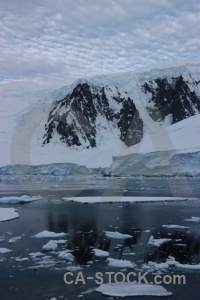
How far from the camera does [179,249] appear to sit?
807 centimetres

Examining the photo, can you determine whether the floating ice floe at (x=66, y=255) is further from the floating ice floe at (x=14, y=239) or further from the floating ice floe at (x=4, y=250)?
the floating ice floe at (x=14, y=239)

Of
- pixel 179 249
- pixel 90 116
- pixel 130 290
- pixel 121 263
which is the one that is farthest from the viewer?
pixel 90 116

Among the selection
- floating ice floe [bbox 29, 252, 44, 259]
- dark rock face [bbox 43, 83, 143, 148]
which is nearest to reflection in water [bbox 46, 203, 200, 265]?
floating ice floe [bbox 29, 252, 44, 259]

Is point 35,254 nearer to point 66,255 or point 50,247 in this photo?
point 50,247

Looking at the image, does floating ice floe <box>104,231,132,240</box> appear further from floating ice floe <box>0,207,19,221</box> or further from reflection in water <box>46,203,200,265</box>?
floating ice floe <box>0,207,19,221</box>

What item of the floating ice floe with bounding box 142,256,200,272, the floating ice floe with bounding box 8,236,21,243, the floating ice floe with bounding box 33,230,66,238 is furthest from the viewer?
the floating ice floe with bounding box 33,230,66,238

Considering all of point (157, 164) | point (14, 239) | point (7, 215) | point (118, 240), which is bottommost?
point (118, 240)

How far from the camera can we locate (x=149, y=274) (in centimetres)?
640

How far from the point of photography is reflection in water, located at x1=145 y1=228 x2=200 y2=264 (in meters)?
7.39

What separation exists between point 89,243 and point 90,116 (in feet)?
146

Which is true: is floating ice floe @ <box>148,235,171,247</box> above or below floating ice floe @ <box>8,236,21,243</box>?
below

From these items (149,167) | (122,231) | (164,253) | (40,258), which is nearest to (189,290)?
(164,253)

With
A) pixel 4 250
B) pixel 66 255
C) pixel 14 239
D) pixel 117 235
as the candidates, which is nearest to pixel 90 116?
pixel 117 235

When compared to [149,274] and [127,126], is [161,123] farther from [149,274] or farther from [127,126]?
[149,274]
